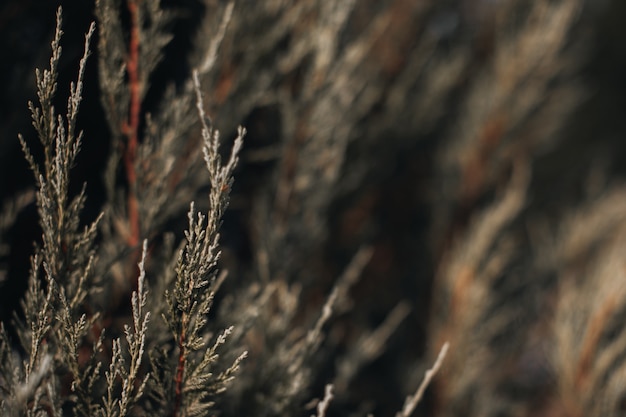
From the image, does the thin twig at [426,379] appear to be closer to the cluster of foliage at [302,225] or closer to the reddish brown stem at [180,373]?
the cluster of foliage at [302,225]

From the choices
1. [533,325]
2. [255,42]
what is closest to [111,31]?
[255,42]

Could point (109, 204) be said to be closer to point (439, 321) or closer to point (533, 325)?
point (439, 321)

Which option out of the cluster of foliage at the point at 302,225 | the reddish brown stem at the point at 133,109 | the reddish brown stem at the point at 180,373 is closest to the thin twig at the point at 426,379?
the cluster of foliage at the point at 302,225

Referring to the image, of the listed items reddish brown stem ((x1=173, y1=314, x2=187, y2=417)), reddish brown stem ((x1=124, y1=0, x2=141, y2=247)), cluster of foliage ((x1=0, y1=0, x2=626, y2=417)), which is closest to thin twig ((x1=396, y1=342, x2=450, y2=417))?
cluster of foliage ((x1=0, y1=0, x2=626, y2=417))

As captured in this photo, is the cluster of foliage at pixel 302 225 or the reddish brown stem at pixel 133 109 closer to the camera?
the cluster of foliage at pixel 302 225

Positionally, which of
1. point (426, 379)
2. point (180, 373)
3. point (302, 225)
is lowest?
point (426, 379)

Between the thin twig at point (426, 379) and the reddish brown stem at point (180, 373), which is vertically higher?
the reddish brown stem at point (180, 373)

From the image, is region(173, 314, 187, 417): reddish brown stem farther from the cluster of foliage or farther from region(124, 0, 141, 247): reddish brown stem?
region(124, 0, 141, 247): reddish brown stem

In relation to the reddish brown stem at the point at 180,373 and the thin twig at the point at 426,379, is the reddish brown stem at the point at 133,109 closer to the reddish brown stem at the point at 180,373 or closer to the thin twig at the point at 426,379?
the reddish brown stem at the point at 180,373

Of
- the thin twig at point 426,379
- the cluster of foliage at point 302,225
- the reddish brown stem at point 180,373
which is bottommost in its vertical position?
the thin twig at point 426,379

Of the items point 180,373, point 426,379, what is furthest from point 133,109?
point 426,379

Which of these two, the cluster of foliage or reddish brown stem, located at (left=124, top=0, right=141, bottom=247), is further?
reddish brown stem, located at (left=124, top=0, right=141, bottom=247)

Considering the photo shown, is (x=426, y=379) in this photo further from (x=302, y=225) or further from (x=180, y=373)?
(x=302, y=225)
